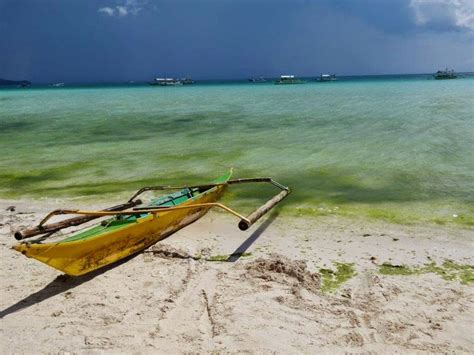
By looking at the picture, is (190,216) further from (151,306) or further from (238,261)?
(151,306)

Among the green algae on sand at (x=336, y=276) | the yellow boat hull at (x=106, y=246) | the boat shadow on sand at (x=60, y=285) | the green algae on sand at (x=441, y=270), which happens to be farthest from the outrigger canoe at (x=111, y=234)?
the green algae on sand at (x=441, y=270)

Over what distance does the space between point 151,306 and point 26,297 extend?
1.85 meters

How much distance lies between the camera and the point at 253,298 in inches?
232

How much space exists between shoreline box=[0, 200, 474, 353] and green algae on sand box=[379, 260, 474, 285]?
0.28ft

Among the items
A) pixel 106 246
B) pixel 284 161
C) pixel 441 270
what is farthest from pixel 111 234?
pixel 284 161

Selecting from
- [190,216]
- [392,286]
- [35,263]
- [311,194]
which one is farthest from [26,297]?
[311,194]

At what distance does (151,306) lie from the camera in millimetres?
5766

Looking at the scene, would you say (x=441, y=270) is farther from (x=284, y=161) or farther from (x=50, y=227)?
(x=284, y=161)

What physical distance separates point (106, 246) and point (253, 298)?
249 centimetres

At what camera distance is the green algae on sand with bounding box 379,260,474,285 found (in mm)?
6485

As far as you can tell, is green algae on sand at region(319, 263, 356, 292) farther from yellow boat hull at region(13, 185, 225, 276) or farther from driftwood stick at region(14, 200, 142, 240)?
driftwood stick at region(14, 200, 142, 240)

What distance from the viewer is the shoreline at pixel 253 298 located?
5.02 m

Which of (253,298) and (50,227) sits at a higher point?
(50,227)

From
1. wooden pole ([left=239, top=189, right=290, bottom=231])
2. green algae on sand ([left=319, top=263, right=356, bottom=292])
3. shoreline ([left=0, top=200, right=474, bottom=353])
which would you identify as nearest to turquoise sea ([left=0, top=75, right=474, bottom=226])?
wooden pole ([left=239, top=189, right=290, bottom=231])
